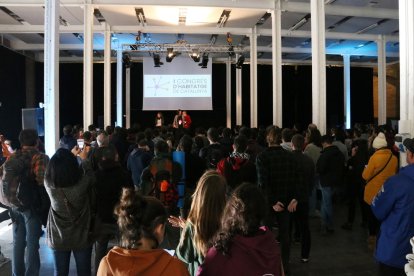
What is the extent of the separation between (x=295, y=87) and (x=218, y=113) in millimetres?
4083

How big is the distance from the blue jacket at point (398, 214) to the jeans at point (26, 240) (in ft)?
9.33

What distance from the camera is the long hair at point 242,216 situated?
5.29 ft

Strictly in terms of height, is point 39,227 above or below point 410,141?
below

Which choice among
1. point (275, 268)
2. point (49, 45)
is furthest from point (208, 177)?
point (49, 45)

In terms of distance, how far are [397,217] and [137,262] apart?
69.3 inches

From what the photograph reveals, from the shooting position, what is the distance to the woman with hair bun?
1.42 m

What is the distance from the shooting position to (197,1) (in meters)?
9.76

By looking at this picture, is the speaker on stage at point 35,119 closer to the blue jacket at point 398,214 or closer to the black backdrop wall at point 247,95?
the blue jacket at point 398,214

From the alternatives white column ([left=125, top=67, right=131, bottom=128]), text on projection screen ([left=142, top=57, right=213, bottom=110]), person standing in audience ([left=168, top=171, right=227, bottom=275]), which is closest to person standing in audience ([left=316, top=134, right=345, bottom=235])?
person standing in audience ([left=168, top=171, right=227, bottom=275])

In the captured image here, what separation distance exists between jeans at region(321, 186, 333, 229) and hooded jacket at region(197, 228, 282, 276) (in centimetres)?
400

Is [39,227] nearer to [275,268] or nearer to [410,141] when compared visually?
[275,268]

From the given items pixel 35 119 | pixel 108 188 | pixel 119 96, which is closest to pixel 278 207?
pixel 108 188

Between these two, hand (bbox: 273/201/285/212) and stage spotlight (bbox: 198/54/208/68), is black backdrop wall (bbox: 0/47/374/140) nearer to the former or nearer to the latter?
stage spotlight (bbox: 198/54/208/68)

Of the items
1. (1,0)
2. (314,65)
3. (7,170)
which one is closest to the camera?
(7,170)
